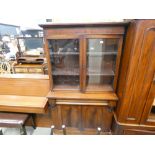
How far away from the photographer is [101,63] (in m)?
1.97

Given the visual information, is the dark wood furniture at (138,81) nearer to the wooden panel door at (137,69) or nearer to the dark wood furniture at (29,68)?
the wooden panel door at (137,69)

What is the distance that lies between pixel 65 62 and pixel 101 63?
23.5 inches

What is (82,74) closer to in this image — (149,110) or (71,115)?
(71,115)

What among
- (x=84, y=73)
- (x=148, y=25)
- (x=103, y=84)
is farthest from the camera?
(x=103, y=84)

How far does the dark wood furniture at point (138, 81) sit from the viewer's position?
1.26 m

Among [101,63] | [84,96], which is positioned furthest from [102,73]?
[84,96]

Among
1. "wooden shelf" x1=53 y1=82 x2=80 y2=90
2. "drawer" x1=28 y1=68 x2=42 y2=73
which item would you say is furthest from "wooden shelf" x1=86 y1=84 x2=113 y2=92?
"drawer" x1=28 y1=68 x2=42 y2=73

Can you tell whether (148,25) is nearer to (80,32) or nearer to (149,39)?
(149,39)

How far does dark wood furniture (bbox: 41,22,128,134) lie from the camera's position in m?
1.59

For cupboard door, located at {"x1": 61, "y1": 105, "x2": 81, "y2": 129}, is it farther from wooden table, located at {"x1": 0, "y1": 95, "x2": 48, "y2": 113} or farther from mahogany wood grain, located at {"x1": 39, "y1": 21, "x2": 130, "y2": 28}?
mahogany wood grain, located at {"x1": 39, "y1": 21, "x2": 130, "y2": 28}

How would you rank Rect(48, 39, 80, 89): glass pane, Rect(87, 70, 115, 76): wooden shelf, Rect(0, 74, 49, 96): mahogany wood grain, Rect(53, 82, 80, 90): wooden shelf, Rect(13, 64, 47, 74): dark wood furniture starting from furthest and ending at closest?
Rect(13, 64, 47, 74): dark wood furniture → Rect(0, 74, 49, 96): mahogany wood grain → Rect(53, 82, 80, 90): wooden shelf → Rect(87, 70, 115, 76): wooden shelf → Rect(48, 39, 80, 89): glass pane
